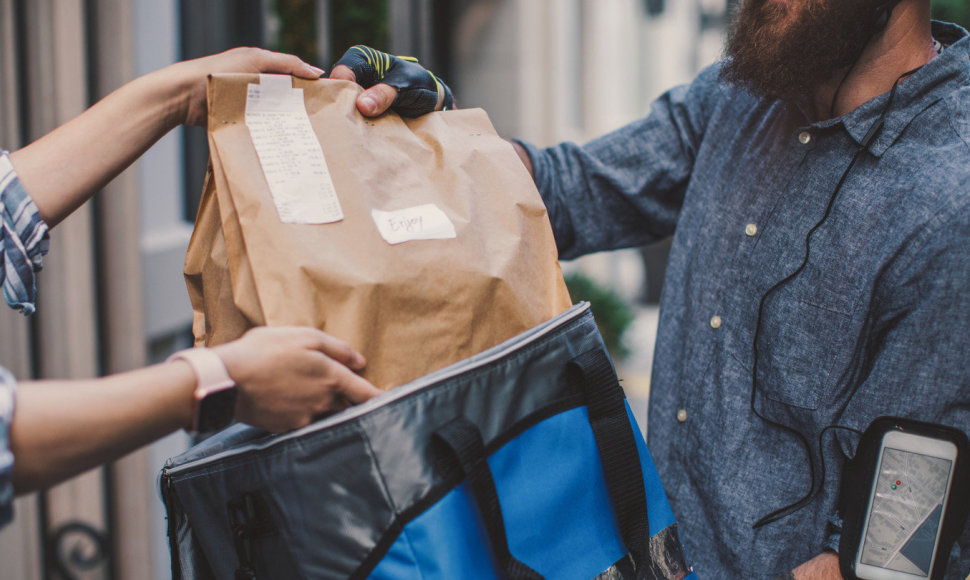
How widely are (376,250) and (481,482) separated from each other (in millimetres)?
306

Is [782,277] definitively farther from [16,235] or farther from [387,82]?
[16,235]

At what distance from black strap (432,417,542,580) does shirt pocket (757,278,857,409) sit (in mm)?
547

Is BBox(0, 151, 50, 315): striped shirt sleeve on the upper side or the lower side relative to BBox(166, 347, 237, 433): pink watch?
upper

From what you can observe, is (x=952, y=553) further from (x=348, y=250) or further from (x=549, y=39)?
(x=549, y=39)

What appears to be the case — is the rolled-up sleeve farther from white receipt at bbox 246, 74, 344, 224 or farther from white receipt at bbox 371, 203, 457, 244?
white receipt at bbox 371, 203, 457, 244

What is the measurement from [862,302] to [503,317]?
53 centimetres

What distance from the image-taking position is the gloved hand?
3.37 feet

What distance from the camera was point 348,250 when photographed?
2.95ft

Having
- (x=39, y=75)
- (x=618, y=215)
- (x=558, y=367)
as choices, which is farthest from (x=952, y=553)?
(x=39, y=75)

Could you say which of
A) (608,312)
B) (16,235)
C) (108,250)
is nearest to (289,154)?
(16,235)

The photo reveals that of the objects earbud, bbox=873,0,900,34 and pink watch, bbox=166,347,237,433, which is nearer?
pink watch, bbox=166,347,237,433

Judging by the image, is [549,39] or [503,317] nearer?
[503,317]

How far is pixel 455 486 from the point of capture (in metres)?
0.84

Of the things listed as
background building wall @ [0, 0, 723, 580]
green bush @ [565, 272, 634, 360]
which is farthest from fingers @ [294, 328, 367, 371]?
green bush @ [565, 272, 634, 360]
